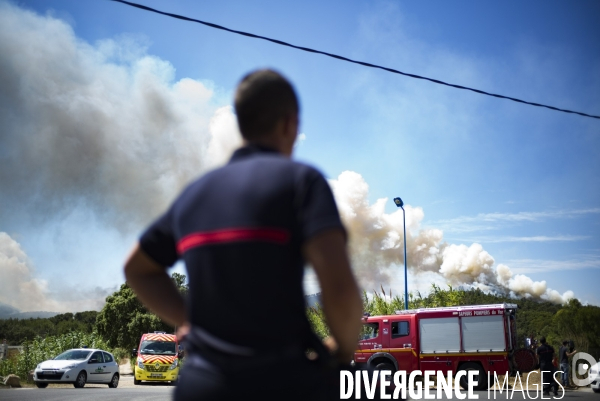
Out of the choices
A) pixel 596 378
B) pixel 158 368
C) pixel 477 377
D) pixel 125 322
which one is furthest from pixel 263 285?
pixel 125 322

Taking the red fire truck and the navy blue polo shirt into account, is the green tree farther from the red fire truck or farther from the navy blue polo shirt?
the navy blue polo shirt

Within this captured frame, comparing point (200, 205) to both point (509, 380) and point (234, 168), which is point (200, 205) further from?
point (509, 380)

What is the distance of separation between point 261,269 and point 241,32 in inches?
375

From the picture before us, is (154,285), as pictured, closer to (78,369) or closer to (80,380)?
(78,369)

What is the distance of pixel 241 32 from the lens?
10.4m

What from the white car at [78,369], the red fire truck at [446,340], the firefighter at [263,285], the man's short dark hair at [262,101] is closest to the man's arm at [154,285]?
the firefighter at [263,285]

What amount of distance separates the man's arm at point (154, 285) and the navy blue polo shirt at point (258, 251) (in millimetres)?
282

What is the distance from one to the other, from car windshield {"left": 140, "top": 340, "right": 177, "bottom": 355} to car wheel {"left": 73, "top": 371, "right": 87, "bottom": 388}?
2.85 m

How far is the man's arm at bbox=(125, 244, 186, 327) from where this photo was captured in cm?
179

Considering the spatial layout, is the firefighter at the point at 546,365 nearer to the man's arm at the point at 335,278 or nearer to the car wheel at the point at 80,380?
the car wheel at the point at 80,380

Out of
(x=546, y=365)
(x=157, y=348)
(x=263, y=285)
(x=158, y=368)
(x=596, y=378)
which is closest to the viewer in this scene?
(x=263, y=285)

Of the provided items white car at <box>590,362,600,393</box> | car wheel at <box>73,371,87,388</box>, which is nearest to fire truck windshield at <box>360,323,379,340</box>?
white car at <box>590,362,600,393</box>

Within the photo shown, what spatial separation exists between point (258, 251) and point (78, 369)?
72.7ft

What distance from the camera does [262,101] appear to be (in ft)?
5.49
